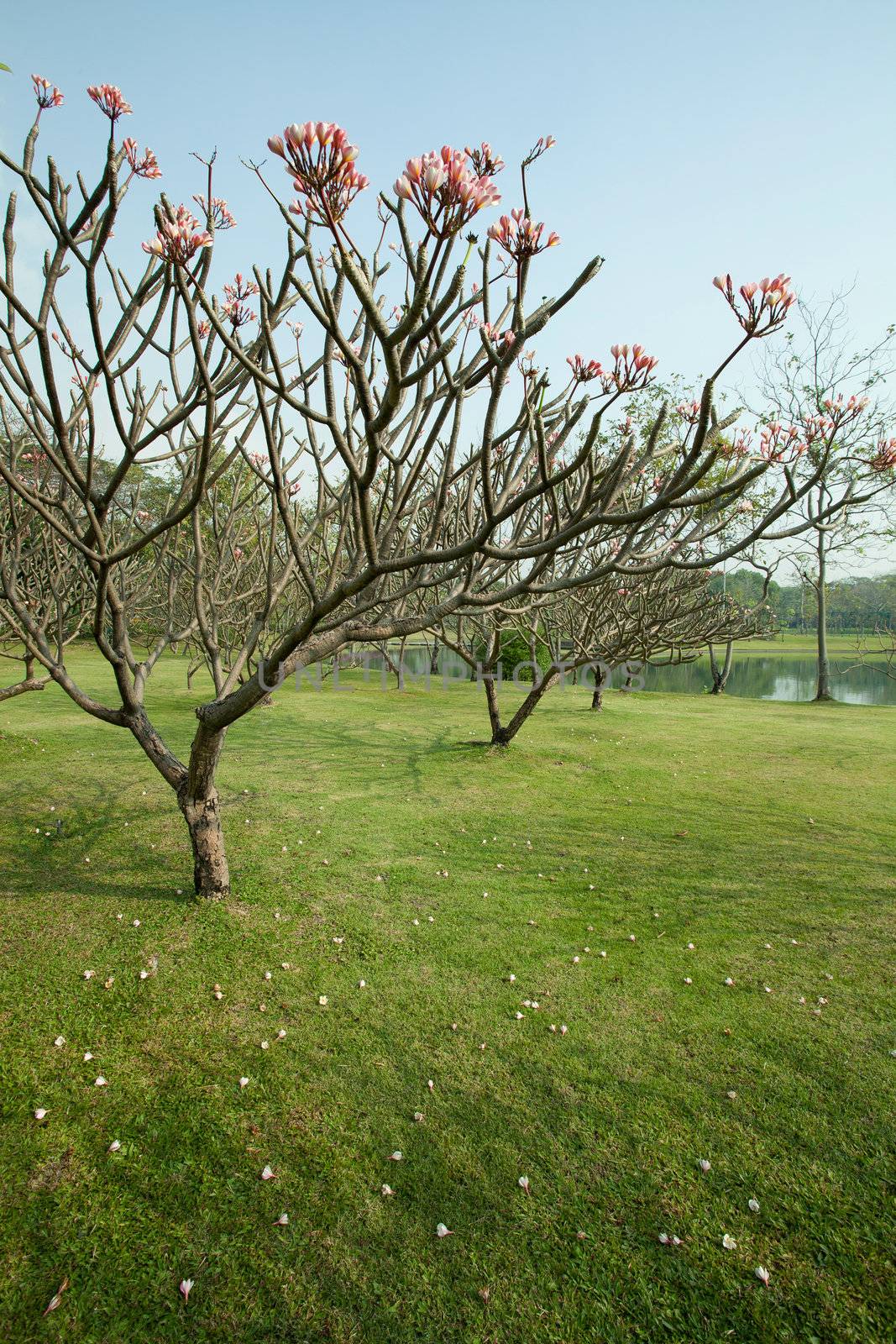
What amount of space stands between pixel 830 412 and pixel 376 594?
3.80 metres

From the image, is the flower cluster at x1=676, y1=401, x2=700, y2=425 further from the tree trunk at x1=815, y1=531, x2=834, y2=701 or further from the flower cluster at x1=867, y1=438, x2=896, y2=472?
the tree trunk at x1=815, y1=531, x2=834, y2=701

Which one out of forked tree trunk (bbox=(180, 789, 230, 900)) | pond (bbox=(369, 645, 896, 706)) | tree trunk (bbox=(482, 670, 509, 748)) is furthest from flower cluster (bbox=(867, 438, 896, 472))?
pond (bbox=(369, 645, 896, 706))

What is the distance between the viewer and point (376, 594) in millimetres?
6047

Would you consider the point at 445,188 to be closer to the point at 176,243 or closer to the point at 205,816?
the point at 176,243

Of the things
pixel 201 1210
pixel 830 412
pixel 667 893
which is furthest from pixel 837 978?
pixel 201 1210

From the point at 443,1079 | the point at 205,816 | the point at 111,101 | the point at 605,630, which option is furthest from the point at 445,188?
the point at 605,630

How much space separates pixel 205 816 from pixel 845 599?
31842 mm

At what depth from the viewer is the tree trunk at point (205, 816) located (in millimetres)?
4586

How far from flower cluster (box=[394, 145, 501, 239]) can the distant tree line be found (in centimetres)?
828

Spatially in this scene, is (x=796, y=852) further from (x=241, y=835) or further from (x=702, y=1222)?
(x=241, y=835)

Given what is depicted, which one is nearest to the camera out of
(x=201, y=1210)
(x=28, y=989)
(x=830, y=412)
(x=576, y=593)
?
(x=201, y=1210)

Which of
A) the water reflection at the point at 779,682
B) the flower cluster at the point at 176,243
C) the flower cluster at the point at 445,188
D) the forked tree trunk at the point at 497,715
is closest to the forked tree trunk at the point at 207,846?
the flower cluster at the point at 176,243

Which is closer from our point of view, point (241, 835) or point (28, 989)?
point (28, 989)

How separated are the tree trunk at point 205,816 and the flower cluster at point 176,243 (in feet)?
9.76
